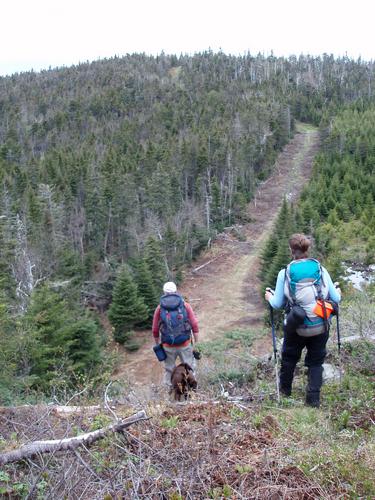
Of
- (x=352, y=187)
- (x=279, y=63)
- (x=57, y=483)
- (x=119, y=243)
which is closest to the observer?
(x=57, y=483)

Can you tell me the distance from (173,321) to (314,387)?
1.92 m

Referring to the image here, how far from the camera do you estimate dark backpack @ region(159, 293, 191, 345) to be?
239 inches

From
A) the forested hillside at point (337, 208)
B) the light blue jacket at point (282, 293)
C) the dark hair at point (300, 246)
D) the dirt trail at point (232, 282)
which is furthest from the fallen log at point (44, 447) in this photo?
the forested hillside at point (337, 208)

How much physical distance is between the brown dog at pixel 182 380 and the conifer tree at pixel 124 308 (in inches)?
887

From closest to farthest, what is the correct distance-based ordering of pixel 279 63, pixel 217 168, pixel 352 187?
1. pixel 352 187
2. pixel 217 168
3. pixel 279 63

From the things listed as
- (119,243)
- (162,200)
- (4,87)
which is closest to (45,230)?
(119,243)

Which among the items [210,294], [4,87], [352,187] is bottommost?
[210,294]

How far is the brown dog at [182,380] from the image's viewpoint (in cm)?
603

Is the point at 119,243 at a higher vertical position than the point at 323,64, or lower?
lower

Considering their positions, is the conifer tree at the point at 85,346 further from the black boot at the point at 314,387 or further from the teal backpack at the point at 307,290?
the teal backpack at the point at 307,290

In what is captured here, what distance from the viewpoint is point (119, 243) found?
143 feet

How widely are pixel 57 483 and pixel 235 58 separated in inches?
5449

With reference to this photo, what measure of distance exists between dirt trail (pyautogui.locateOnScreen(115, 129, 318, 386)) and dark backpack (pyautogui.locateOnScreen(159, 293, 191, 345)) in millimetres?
10885

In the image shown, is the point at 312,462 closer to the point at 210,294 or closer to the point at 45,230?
the point at 210,294
